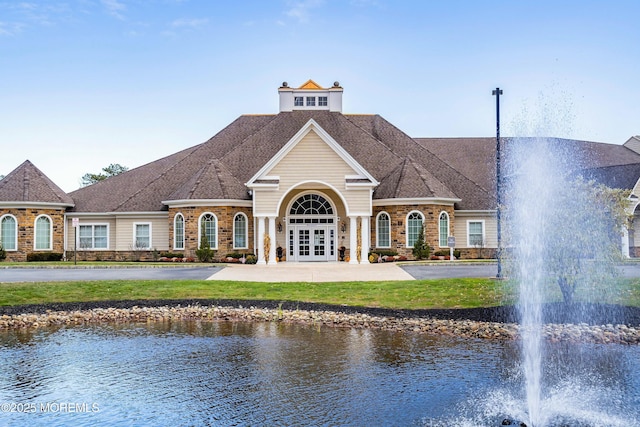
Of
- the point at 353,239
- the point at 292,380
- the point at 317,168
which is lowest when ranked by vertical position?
the point at 292,380

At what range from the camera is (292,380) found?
972 centimetres

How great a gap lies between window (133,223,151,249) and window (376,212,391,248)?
504 inches

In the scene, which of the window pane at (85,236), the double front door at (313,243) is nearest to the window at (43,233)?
the window pane at (85,236)

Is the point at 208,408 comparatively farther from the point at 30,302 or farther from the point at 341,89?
the point at 341,89

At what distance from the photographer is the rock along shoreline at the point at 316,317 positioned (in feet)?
43.8

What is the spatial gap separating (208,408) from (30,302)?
36.5ft

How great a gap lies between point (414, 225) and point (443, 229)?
68.5 inches

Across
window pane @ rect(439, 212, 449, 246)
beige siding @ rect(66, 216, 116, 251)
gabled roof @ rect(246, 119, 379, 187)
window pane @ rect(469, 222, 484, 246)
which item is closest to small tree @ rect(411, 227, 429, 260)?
window pane @ rect(439, 212, 449, 246)

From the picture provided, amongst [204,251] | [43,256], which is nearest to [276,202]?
[204,251]

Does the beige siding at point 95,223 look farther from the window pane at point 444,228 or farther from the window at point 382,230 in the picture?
the window pane at point 444,228

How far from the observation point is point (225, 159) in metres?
35.2

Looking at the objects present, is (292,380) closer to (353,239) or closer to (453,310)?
(453,310)

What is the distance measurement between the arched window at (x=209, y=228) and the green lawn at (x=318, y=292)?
1093cm

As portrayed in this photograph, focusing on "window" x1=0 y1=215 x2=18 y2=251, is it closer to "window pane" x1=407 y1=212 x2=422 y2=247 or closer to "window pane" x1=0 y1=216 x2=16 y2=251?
"window pane" x1=0 y1=216 x2=16 y2=251
